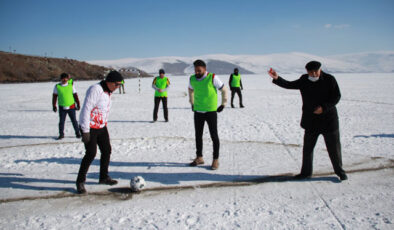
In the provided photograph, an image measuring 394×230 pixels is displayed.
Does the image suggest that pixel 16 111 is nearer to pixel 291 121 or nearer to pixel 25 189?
pixel 25 189

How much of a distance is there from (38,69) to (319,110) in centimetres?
6060

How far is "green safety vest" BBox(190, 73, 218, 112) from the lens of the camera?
4816mm

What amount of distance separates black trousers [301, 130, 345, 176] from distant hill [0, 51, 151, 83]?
150 ft

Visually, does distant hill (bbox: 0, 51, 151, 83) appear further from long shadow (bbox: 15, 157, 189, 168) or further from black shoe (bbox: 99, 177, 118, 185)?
black shoe (bbox: 99, 177, 118, 185)

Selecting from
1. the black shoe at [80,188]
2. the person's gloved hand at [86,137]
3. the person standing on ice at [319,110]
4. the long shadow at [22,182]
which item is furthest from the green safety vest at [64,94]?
the person standing on ice at [319,110]

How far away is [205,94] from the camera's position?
4.84 meters

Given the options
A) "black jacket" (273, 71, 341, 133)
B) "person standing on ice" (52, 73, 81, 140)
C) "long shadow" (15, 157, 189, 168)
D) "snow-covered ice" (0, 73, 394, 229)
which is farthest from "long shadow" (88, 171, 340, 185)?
"person standing on ice" (52, 73, 81, 140)

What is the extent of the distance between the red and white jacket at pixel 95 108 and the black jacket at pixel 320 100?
8.52ft

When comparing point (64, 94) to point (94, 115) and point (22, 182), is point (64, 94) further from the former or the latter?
point (94, 115)

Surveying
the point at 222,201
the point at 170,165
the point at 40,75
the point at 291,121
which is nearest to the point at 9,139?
the point at 170,165

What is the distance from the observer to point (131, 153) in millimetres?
6105

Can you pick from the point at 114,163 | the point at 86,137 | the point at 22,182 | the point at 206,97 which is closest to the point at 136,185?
the point at 86,137

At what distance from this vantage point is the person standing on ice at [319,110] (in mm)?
4035

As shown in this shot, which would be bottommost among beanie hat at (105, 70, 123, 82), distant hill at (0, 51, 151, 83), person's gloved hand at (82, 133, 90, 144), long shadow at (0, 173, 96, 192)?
long shadow at (0, 173, 96, 192)
